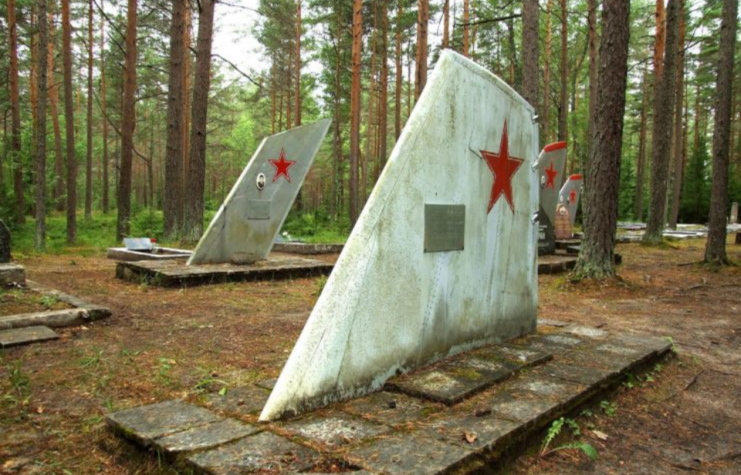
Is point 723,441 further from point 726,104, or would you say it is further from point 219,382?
point 726,104

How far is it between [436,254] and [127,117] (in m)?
12.5

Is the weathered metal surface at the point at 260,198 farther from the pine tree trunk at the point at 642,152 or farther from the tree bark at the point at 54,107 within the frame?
the pine tree trunk at the point at 642,152

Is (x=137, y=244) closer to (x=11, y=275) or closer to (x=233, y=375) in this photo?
(x=11, y=275)

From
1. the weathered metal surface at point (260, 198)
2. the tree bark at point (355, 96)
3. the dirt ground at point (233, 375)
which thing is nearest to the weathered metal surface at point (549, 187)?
the dirt ground at point (233, 375)

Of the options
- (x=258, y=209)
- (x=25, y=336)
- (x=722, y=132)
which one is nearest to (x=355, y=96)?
(x=258, y=209)

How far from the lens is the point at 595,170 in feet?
23.7

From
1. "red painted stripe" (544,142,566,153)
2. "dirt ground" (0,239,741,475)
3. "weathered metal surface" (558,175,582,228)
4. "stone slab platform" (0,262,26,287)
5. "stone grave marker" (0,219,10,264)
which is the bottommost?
"dirt ground" (0,239,741,475)

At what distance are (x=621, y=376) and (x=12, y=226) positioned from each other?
51.7ft

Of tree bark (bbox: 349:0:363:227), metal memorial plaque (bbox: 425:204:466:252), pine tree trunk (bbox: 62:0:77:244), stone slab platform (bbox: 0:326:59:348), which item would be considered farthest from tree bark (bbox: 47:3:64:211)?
metal memorial plaque (bbox: 425:204:466:252)

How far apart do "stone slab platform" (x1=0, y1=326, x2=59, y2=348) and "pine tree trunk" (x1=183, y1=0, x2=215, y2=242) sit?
23.4 feet

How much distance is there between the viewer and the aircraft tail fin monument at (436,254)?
235cm

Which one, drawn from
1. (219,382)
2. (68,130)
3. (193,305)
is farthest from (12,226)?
(219,382)

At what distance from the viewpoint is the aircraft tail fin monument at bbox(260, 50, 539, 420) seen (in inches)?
92.7

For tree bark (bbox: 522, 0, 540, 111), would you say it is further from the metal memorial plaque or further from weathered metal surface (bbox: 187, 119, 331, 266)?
the metal memorial plaque
